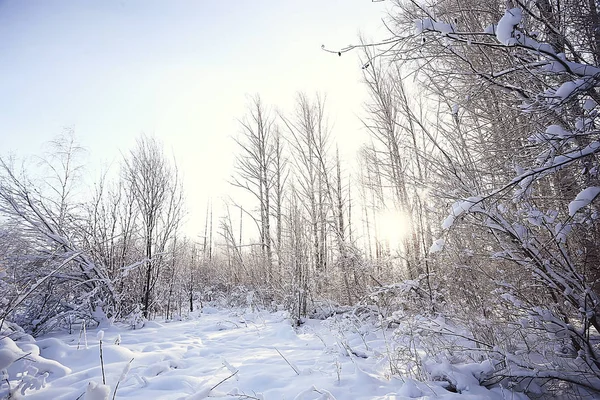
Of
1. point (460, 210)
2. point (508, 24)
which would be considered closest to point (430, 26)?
point (508, 24)

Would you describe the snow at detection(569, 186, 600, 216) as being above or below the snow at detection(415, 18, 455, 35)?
below

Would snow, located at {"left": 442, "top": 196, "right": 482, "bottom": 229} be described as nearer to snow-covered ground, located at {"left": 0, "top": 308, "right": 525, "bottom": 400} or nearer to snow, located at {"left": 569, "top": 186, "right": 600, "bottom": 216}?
snow, located at {"left": 569, "top": 186, "right": 600, "bottom": 216}

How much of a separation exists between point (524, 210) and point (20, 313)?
25.2 ft

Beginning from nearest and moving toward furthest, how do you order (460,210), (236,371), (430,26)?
(430,26)
(460,210)
(236,371)

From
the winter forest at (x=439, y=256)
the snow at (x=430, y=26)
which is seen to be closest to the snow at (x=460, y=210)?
the winter forest at (x=439, y=256)

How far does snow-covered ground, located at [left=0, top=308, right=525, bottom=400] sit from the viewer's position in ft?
7.06

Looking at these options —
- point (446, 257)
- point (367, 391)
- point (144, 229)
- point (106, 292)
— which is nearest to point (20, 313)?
point (106, 292)

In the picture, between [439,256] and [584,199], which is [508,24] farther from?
[439,256]

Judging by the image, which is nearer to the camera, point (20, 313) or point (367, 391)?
point (367, 391)

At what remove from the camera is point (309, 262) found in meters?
5.54

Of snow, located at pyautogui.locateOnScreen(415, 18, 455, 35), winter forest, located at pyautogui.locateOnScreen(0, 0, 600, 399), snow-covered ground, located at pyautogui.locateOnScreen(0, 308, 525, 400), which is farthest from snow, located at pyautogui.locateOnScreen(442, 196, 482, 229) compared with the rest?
snow-covered ground, located at pyautogui.locateOnScreen(0, 308, 525, 400)

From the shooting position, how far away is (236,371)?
2.14m

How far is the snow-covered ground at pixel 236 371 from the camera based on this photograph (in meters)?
2.15

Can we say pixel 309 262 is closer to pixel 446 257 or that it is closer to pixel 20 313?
pixel 446 257
